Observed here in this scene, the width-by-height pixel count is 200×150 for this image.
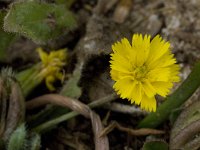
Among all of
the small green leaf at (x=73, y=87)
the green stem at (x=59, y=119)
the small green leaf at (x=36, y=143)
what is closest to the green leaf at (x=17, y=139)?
the small green leaf at (x=36, y=143)

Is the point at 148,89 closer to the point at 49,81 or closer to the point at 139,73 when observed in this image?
the point at 139,73

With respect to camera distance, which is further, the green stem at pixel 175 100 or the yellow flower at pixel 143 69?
the green stem at pixel 175 100

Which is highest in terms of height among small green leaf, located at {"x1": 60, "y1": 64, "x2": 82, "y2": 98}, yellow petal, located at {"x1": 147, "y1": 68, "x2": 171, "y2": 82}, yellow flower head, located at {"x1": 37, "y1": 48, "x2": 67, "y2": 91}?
yellow flower head, located at {"x1": 37, "y1": 48, "x2": 67, "y2": 91}

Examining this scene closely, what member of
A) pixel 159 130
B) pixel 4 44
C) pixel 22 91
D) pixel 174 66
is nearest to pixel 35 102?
pixel 22 91

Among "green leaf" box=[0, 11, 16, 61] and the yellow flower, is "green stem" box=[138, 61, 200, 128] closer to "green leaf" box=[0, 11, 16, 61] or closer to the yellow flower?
the yellow flower

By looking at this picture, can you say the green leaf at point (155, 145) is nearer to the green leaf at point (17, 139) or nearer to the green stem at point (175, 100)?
the green stem at point (175, 100)

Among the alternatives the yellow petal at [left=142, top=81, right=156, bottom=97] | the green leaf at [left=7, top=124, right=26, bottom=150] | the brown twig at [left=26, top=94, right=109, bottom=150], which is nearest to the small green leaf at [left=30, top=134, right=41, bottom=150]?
the green leaf at [left=7, top=124, right=26, bottom=150]
